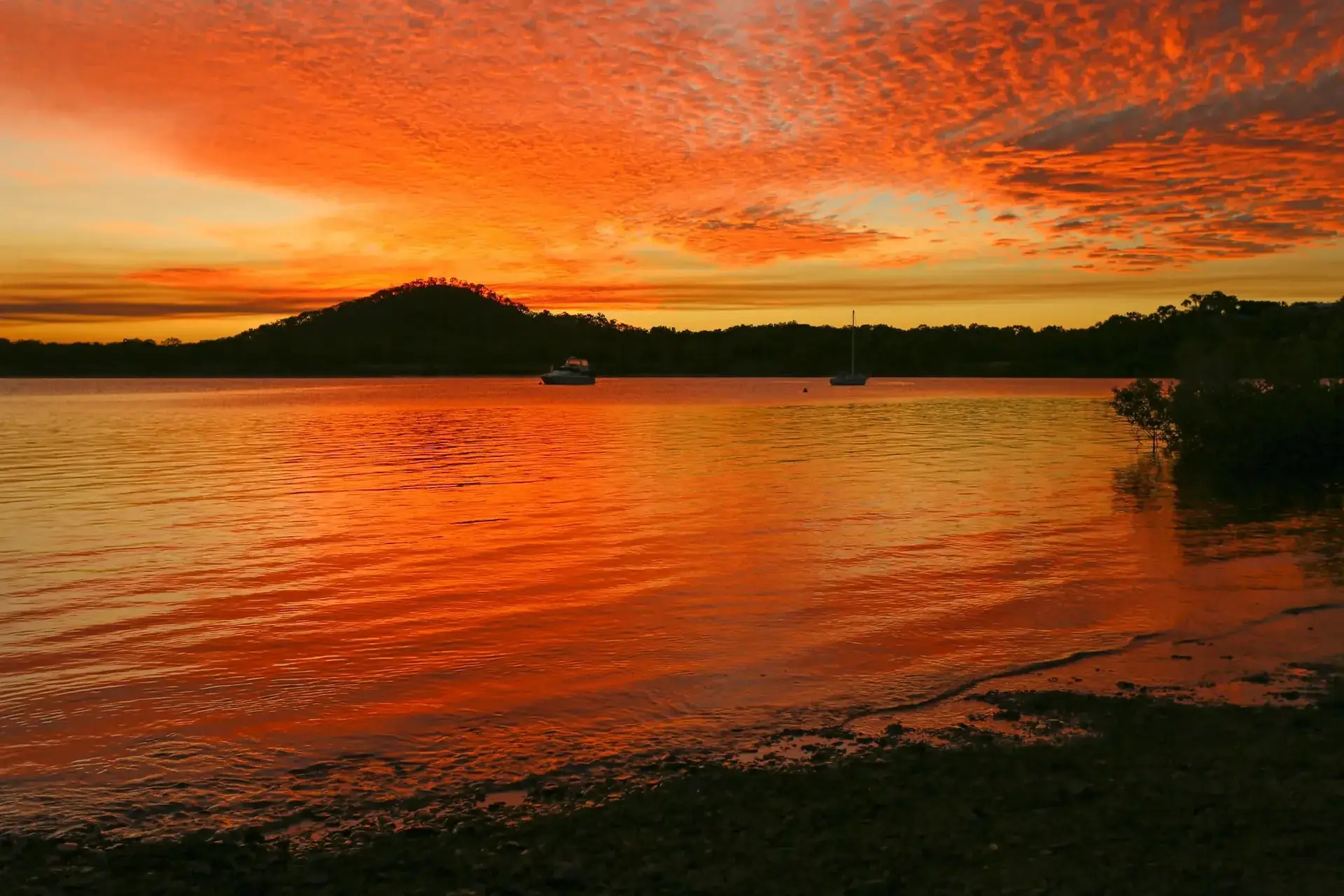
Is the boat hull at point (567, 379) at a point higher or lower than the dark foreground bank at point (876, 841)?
higher

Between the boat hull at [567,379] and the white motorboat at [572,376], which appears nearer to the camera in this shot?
the boat hull at [567,379]

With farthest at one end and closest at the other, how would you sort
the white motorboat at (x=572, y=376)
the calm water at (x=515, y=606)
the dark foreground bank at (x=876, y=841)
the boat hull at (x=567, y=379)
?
the white motorboat at (x=572, y=376)
the boat hull at (x=567, y=379)
the calm water at (x=515, y=606)
the dark foreground bank at (x=876, y=841)

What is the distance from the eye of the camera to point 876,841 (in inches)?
276

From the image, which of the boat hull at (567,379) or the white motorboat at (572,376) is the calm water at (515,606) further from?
the white motorboat at (572,376)

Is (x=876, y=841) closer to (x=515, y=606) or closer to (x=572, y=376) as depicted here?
(x=515, y=606)

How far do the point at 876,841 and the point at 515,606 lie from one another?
10010mm

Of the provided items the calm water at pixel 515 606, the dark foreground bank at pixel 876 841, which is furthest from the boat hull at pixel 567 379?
the dark foreground bank at pixel 876 841

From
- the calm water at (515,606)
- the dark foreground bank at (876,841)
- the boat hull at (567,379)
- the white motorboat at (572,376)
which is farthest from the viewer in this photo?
the white motorboat at (572,376)

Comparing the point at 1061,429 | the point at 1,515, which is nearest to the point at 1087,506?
the point at 1,515

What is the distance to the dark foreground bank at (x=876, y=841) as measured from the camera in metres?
6.48

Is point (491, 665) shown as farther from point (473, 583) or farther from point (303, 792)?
point (473, 583)

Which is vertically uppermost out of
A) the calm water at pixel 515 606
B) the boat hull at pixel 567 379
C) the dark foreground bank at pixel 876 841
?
the boat hull at pixel 567 379

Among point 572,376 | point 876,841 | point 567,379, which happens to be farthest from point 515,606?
point 572,376

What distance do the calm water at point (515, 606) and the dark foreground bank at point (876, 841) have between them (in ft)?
3.78
